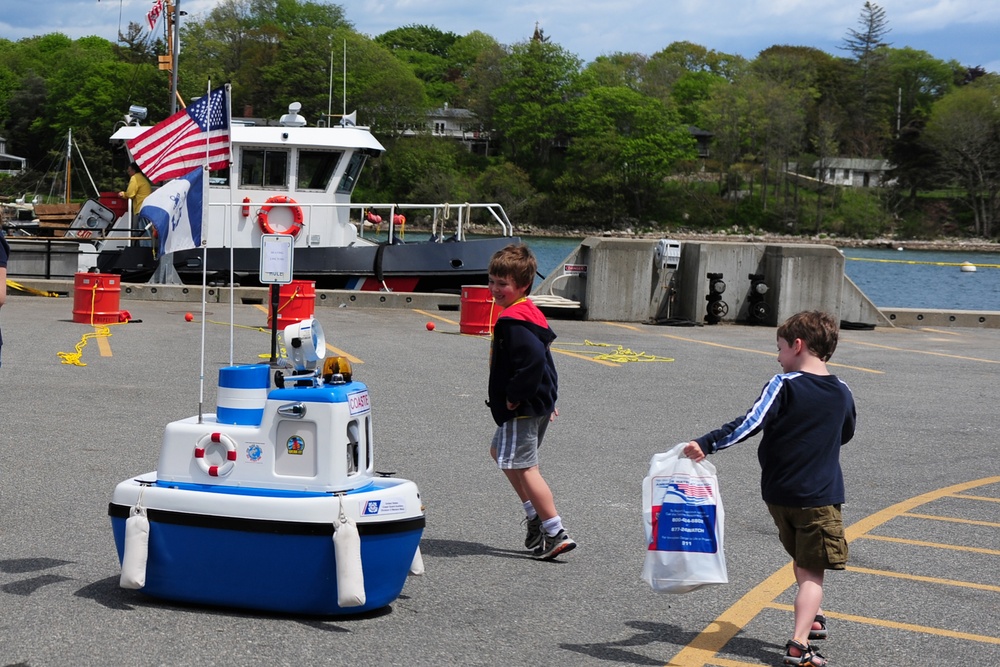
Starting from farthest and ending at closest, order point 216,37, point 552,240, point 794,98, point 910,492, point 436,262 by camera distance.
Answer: point 216,37 < point 794,98 < point 552,240 < point 436,262 < point 910,492

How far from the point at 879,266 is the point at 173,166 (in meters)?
80.1

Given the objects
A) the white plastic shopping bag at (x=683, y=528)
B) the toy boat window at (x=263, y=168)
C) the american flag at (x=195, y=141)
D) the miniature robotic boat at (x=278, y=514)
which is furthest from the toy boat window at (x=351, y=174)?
the white plastic shopping bag at (x=683, y=528)

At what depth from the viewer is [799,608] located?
15.3ft

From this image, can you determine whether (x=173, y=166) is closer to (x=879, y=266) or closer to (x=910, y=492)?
(x=910, y=492)

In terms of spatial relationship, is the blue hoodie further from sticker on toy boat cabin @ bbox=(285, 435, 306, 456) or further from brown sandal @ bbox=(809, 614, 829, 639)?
brown sandal @ bbox=(809, 614, 829, 639)

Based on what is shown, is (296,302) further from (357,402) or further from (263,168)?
(357,402)

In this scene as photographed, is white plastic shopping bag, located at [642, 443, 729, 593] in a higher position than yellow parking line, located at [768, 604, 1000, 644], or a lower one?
higher

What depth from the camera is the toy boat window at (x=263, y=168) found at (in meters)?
23.1

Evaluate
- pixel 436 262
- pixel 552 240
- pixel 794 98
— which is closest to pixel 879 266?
pixel 552 240

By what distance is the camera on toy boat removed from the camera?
512 cm

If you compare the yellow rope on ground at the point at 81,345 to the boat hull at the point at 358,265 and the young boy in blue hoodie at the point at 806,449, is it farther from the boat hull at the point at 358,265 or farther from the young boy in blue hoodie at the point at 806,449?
the young boy in blue hoodie at the point at 806,449

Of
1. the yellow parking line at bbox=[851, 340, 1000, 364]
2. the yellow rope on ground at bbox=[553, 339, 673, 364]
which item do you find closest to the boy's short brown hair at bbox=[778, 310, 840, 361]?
the yellow rope on ground at bbox=[553, 339, 673, 364]

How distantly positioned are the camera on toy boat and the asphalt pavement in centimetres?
41

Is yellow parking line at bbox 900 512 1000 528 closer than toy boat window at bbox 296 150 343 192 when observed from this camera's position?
Yes
